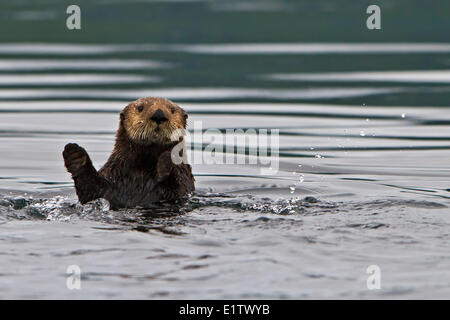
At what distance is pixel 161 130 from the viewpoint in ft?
22.0

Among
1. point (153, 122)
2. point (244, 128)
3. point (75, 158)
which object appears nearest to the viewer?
point (75, 158)

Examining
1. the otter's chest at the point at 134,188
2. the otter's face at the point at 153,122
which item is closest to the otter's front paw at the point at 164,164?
the otter's face at the point at 153,122

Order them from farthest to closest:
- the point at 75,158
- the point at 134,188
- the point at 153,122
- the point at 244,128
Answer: the point at 244,128
the point at 134,188
the point at 153,122
the point at 75,158

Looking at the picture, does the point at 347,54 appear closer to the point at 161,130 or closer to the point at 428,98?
the point at 428,98

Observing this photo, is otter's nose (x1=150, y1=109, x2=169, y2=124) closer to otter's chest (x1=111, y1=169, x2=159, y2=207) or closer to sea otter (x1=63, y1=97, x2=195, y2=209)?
sea otter (x1=63, y1=97, x2=195, y2=209)

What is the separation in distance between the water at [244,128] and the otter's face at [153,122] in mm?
574

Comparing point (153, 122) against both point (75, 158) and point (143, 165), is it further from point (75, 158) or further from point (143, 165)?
point (75, 158)

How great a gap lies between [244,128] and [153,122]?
15.4 feet

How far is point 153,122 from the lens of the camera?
263 inches

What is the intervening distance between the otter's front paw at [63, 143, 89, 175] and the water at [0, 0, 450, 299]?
0.33 metres

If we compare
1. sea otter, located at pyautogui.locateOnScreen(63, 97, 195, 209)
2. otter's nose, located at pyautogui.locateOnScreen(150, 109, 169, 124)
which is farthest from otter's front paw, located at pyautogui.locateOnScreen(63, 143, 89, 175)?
otter's nose, located at pyautogui.locateOnScreen(150, 109, 169, 124)

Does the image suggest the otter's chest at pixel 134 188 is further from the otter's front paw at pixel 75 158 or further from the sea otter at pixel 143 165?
the otter's front paw at pixel 75 158

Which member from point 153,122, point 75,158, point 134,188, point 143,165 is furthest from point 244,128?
point 75,158
